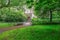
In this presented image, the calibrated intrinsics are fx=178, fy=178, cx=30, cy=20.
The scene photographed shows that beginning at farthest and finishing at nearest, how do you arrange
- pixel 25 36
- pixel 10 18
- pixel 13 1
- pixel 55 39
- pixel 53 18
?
pixel 10 18, pixel 53 18, pixel 13 1, pixel 25 36, pixel 55 39

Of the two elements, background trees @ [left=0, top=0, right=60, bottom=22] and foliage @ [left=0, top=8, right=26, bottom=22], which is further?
foliage @ [left=0, top=8, right=26, bottom=22]

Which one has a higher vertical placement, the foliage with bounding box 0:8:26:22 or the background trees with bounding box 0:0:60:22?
the background trees with bounding box 0:0:60:22

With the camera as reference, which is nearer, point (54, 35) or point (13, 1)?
point (54, 35)

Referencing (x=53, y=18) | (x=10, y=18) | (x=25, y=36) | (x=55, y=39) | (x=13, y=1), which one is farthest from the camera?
(x=10, y=18)

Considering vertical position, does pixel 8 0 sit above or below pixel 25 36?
above

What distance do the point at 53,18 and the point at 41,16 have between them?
1.79 metres

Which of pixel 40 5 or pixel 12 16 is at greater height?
pixel 40 5

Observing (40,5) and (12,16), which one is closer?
(40,5)

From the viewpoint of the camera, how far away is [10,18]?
996 inches

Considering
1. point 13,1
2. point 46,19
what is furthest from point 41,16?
point 13,1

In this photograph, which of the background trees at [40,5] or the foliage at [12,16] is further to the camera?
the foliage at [12,16]

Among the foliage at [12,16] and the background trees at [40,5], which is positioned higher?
the background trees at [40,5]

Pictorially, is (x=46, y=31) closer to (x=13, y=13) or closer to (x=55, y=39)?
(x=55, y=39)

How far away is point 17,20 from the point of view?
26.5 metres
